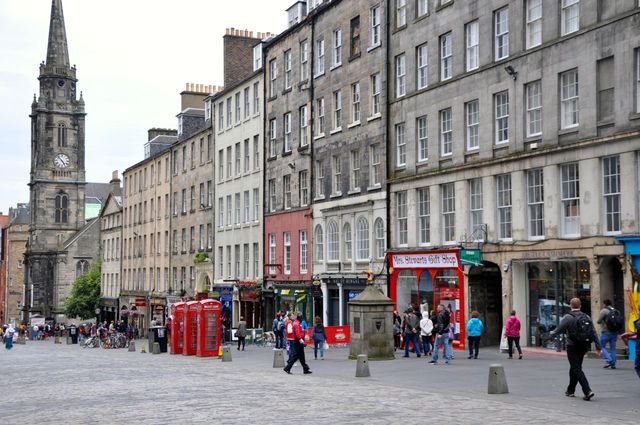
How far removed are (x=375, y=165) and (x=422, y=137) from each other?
4085mm

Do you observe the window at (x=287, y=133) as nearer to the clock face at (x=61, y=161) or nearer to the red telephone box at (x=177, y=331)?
the red telephone box at (x=177, y=331)

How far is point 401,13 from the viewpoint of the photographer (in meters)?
40.2

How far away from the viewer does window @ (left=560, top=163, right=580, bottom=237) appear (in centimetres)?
2933

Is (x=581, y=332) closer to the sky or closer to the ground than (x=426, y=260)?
closer to the ground

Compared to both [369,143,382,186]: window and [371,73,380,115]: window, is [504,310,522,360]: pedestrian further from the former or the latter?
[371,73,380,115]: window

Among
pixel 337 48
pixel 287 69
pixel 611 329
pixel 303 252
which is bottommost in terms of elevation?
pixel 611 329

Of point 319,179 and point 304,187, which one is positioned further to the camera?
point 304,187

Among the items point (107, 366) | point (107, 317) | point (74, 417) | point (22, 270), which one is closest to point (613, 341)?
point (74, 417)

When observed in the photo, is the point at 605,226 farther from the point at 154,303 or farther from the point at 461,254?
the point at 154,303

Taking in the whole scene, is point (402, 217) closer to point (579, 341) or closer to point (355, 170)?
point (355, 170)

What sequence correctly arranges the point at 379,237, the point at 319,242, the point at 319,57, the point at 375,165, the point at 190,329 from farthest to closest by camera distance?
the point at 319,57 < the point at 319,242 < the point at 375,165 < the point at 379,237 < the point at 190,329

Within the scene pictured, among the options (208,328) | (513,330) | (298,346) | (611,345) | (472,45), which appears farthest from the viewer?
(208,328)

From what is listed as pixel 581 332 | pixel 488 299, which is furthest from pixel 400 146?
pixel 581 332

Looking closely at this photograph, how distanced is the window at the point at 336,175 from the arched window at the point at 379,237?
4.05 m
